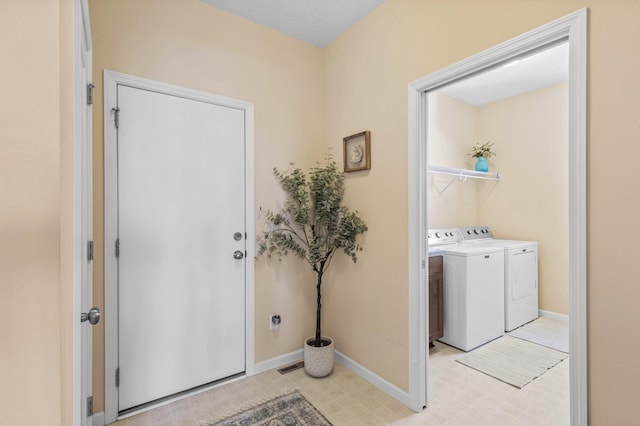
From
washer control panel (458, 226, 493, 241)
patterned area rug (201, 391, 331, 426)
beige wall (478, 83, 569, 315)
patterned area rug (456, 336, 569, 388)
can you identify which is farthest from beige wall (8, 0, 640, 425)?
beige wall (478, 83, 569, 315)

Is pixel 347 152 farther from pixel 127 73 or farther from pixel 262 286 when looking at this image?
pixel 127 73

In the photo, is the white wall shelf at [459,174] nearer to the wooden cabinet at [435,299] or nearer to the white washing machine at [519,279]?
the white washing machine at [519,279]

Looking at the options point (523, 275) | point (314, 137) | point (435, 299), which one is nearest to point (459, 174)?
point (523, 275)

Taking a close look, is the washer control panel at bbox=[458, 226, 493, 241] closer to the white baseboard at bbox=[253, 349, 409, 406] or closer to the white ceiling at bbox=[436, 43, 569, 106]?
the white ceiling at bbox=[436, 43, 569, 106]

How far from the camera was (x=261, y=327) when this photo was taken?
2.38 meters

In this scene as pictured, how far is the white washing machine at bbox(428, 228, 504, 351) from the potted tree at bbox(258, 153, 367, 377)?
1.07 meters

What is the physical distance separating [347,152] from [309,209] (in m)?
0.57

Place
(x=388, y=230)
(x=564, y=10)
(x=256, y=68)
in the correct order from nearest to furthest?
(x=564, y=10) → (x=388, y=230) → (x=256, y=68)

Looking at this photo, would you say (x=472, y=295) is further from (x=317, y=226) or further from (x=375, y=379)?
(x=317, y=226)

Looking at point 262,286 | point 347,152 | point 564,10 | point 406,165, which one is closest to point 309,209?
point 347,152

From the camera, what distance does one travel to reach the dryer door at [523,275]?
10.5 ft

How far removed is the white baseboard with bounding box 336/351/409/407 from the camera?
6.52ft

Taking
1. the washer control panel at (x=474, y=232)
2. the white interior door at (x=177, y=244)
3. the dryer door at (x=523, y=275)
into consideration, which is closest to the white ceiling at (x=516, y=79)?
the washer control panel at (x=474, y=232)

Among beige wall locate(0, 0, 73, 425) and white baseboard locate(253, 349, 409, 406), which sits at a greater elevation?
beige wall locate(0, 0, 73, 425)
